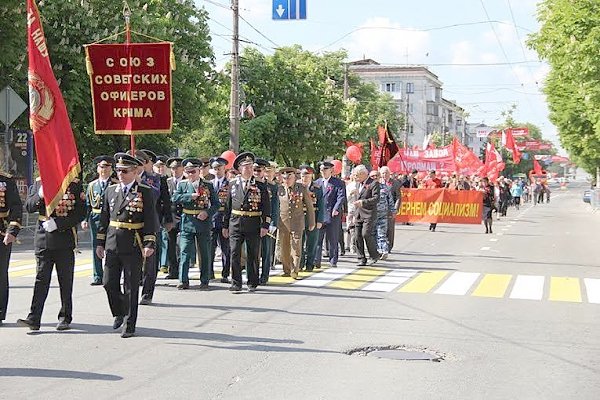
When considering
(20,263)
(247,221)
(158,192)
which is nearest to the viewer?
(158,192)

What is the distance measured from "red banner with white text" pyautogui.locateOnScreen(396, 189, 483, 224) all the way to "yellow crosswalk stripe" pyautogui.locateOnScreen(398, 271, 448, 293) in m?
13.4

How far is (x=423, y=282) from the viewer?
50.1 feet

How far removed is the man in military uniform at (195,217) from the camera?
1356 centimetres

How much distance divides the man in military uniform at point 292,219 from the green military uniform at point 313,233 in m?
0.43

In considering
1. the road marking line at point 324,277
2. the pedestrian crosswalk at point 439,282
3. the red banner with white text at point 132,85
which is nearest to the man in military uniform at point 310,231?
the pedestrian crosswalk at point 439,282

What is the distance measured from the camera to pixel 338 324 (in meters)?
10.7

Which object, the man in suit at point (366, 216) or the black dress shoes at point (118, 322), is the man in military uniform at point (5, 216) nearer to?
the black dress shoes at point (118, 322)

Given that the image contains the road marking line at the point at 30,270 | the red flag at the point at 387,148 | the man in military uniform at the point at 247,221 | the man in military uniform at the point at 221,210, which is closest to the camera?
the man in military uniform at the point at 247,221

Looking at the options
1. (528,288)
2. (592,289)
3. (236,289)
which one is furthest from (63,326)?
(592,289)

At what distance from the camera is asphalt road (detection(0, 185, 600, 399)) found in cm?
756

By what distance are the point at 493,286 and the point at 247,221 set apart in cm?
414

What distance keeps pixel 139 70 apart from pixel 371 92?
249 ft

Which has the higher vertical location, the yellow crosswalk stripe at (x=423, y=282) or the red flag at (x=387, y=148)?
the red flag at (x=387, y=148)

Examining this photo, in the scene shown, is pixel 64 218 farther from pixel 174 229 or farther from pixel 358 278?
pixel 358 278
